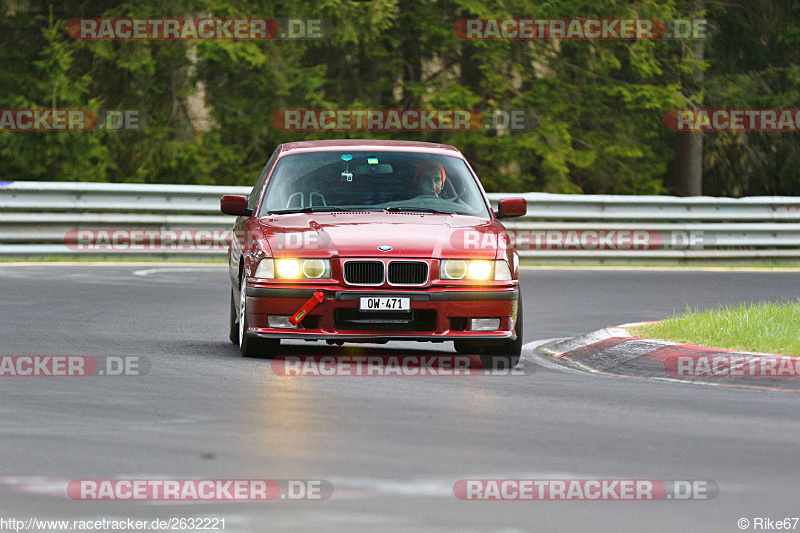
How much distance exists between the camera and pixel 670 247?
25516 mm

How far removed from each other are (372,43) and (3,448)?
2295 centimetres

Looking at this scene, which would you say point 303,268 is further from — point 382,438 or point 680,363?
point 382,438

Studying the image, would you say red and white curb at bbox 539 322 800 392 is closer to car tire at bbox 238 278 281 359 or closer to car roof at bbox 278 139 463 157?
car roof at bbox 278 139 463 157

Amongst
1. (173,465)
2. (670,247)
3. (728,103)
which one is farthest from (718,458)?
(728,103)

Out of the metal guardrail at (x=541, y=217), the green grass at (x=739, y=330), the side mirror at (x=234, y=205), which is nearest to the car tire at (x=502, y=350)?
the green grass at (x=739, y=330)

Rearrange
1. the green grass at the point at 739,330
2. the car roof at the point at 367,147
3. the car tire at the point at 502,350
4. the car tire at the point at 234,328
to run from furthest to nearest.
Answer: the car roof at the point at 367,147 → the car tire at the point at 234,328 → the car tire at the point at 502,350 → the green grass at the point at 739,330

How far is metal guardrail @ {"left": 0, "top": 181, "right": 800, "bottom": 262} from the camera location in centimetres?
2342

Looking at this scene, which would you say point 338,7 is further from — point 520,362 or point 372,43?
point 520,362

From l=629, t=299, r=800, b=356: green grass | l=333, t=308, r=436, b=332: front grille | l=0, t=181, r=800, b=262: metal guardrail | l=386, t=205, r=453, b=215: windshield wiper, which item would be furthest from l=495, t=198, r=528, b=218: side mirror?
l=0, t=181, r=800, b=262: metal guardrail

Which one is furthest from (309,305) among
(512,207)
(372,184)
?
(512,207)

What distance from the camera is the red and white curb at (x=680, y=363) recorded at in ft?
36.0

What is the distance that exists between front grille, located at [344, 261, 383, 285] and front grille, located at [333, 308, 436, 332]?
20 centimetres

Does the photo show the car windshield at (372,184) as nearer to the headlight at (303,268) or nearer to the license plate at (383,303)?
the headlight at (303,268)

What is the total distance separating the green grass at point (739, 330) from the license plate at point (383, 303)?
6.88 ft
